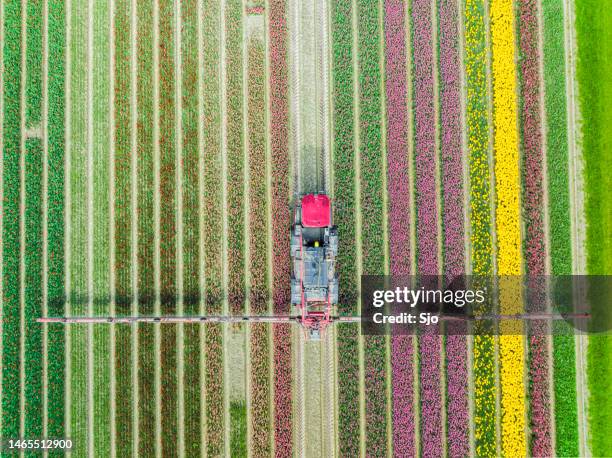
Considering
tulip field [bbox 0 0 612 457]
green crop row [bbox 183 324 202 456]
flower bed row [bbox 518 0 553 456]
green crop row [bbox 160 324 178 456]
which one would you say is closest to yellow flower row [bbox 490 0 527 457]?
tulip field [bbox 0 0 612 457]

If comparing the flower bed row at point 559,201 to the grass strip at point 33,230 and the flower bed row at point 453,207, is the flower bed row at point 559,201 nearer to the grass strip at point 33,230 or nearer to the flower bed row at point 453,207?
the flower bed row at point 453,207

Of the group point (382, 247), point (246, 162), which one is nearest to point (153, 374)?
point (246, 162)

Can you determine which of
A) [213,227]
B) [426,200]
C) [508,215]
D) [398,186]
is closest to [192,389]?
[213,227]

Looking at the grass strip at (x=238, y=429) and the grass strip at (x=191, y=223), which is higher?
the grass strip at (x=191, y=223)

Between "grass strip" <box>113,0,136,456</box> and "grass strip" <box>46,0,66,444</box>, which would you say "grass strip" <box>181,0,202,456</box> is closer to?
"grass strip" <box>113,0,136,456</box>

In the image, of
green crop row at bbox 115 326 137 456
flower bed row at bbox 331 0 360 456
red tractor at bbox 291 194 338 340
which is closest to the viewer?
red tractor at bbox 291 194 338 340

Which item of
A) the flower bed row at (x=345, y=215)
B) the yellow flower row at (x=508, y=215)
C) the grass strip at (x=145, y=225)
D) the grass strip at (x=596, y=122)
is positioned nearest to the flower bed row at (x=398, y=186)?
the flower bed row at (x=345, y=215)
